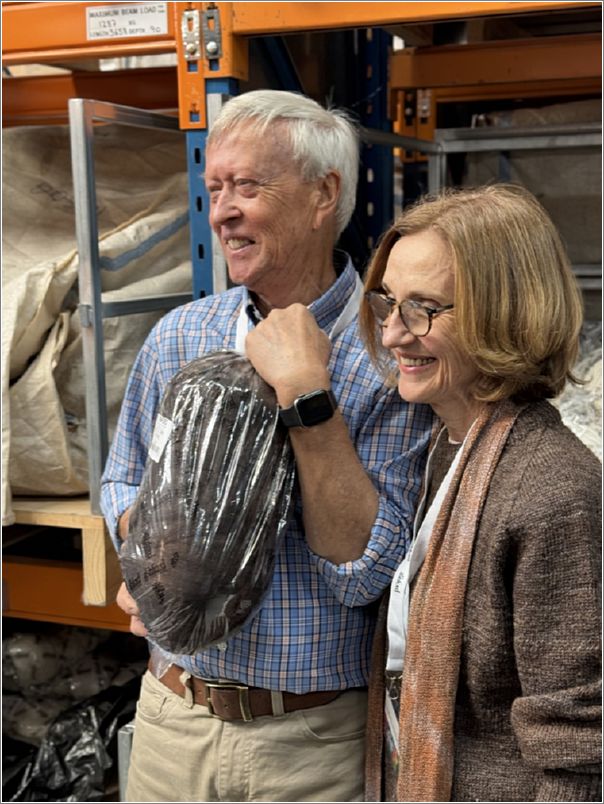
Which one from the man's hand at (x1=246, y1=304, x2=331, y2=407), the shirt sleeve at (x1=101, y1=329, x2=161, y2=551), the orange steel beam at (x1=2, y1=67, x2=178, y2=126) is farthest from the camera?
the orange steel beam at (x1=2, y1=67, x2=178, y2=126)

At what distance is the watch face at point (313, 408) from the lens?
4.09 feet

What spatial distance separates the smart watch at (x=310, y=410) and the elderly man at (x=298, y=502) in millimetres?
34

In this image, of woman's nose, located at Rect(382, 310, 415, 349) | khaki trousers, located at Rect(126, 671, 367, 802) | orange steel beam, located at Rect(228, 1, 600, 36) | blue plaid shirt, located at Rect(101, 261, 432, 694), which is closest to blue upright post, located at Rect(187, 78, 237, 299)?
orange steel beam, located at Rect(228, 1, 600, 36)

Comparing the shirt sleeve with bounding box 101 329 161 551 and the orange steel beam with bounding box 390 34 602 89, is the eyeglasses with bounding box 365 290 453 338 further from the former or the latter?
the orange steel beam with bounding box 390 34 602 89

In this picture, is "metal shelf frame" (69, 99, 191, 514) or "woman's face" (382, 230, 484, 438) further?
"metal shelf frame" (69, 99, 191, 514)

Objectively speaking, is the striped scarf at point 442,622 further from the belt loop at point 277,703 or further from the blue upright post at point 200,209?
the blue upright post at point 200,209

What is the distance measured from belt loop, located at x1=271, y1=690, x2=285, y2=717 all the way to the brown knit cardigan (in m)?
0.33

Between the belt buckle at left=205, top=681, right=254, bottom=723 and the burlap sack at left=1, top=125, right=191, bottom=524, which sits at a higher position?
the burlap sack at left=1, top=125, right=191, bottom=524

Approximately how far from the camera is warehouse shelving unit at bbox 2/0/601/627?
1548 millimetres

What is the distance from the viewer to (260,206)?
1.41 m

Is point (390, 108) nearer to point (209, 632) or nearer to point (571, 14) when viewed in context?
point (571, 14)

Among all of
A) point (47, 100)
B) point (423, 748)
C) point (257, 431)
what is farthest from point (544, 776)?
point (47, 100)

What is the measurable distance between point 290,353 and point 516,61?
1.46 meters

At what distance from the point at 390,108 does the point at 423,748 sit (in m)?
1.73
